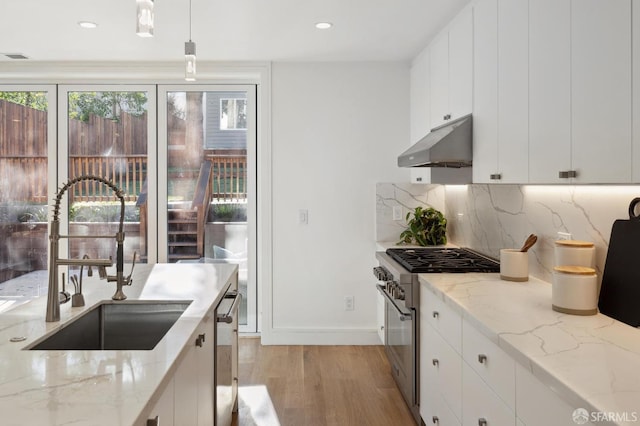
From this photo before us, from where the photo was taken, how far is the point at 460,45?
3039mm

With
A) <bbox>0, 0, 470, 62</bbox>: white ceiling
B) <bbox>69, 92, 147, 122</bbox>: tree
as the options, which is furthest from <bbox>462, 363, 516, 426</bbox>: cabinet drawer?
<bbox>69, 92, 147, 122</bbox>: tree

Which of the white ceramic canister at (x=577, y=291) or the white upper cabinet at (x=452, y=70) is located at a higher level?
the white upper cabinet at (x=452, y=70)

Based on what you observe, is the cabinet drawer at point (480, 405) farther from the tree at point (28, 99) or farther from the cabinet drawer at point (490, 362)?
the tree at point (28, 99)

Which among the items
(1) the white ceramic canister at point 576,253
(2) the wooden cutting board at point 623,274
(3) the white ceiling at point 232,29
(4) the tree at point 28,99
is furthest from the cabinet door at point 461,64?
(4) the tree at point 28,99

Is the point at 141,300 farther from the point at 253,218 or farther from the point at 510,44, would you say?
the point at 253,218

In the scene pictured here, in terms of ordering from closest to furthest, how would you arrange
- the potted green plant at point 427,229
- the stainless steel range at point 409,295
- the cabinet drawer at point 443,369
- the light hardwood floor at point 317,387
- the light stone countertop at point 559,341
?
the light stone countertop at point 559,341, the cabinet drawer at point 443,369, the stainless steel range at point 409,295, the light hardwood floor at point 317,387, the potted green plant at point 427,229

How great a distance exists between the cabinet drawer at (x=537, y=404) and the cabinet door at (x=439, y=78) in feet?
6.84

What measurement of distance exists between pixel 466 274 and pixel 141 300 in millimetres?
1667

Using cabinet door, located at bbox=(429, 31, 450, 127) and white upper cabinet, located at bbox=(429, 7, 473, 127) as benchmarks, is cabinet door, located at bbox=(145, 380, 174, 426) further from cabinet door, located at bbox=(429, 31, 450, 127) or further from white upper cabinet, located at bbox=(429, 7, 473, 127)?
cabinet door, located at bbox=(429, 31, 450, 127)

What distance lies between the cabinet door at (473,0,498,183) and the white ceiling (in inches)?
13.7

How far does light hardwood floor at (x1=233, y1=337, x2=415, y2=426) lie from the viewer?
2.99m

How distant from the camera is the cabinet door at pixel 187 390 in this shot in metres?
1.55

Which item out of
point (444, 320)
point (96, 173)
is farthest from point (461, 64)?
point (96, 173)

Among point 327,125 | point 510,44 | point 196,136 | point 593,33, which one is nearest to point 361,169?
point 327,125
